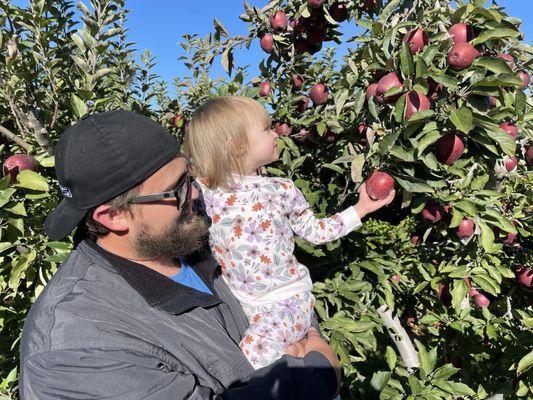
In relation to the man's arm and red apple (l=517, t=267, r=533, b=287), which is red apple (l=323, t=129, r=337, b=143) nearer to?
red apple (l=517, t=267, r=533, b=287)

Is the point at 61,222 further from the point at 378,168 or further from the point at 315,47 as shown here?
the point at 315,47

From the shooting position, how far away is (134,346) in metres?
0.97

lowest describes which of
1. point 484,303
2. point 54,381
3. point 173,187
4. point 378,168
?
point 484,303

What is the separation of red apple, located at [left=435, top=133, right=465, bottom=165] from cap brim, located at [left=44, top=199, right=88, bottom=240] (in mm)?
1180

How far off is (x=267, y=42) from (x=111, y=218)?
1846 mm

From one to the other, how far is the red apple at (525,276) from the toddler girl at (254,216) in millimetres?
1322

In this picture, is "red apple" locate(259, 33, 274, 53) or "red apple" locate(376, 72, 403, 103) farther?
"red apple" locate(259, 33, 274, 53)

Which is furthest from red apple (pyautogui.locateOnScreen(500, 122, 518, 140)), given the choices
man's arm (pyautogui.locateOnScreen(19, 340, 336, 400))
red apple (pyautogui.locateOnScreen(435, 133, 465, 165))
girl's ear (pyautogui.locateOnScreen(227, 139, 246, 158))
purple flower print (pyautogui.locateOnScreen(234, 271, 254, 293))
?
man's arm (pyautogui.locateOnScreen(19, 340, 336, 400))

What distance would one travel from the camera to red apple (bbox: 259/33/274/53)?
8.76 ft

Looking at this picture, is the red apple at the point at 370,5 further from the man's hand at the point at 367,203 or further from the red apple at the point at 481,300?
the red apple at the point at 481,300

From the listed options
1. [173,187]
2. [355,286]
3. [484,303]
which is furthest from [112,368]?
[484,303]

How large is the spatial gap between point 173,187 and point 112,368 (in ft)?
1.76

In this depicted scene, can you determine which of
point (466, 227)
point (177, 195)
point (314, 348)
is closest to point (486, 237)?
point (466, 227)

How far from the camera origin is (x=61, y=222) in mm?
1216
